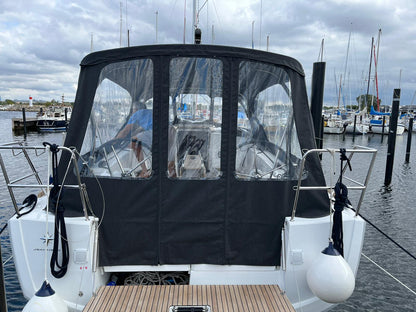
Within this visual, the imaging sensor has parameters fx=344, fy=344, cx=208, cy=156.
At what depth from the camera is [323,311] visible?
3.58 metres

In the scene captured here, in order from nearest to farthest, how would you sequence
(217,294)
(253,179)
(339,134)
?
(217,294), (253,179), (339,134)

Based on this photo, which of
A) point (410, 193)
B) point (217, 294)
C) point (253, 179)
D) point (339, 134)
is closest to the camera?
point (217, 294)

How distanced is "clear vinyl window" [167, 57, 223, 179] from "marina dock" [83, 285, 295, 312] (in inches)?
44.0

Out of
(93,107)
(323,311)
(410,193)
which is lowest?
(410,193)

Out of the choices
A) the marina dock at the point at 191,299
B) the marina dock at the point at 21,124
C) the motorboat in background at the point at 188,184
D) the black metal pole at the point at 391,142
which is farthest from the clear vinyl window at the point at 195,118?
the marina dock at the point at 21,124

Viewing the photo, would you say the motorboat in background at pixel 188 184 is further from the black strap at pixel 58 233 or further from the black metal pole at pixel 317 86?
the black metal pole at pixel 317 86

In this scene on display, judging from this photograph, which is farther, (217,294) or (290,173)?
(290,173)

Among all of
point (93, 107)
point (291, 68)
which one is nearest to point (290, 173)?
point (291, 68)

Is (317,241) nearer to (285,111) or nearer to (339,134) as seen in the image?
(285,111)

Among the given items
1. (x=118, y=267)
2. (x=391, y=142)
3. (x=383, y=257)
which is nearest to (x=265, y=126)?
(x=118, y=267)

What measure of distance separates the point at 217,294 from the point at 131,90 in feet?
7.25

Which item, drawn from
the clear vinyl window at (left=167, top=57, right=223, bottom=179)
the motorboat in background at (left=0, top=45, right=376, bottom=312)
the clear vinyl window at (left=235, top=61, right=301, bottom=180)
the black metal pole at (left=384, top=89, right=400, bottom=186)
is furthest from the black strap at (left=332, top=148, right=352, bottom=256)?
the black metal pole at (left=384, top=89, right=400, bottom=186)

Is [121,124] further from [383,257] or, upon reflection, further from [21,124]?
[21,124]

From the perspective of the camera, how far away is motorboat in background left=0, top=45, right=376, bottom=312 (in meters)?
3.39
